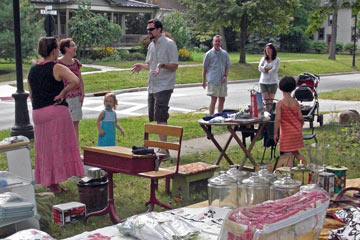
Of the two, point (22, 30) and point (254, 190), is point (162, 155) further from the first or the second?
point (22, 30)

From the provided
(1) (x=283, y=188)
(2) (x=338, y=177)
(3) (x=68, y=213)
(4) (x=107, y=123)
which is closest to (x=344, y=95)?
(4) (x=107, y=123)

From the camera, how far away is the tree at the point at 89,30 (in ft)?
111

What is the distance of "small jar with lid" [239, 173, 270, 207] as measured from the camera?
4.79m

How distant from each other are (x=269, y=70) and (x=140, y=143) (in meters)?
3.79

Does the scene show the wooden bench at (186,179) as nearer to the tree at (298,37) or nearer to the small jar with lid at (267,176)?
the small jar with lid at (267,176)

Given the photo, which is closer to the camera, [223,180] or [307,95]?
[223,180]

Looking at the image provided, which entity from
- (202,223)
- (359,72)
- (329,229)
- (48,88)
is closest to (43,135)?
(48,88)

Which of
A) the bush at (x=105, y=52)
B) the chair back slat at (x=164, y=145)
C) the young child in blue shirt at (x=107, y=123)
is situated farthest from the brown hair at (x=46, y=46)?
the bush at (x=105, y=52)

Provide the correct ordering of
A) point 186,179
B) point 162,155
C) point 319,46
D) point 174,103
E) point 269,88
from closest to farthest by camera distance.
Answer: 1. point 162,155
2. point 186,179
3. point 269,88
4. point 174,103
5. point 319,46

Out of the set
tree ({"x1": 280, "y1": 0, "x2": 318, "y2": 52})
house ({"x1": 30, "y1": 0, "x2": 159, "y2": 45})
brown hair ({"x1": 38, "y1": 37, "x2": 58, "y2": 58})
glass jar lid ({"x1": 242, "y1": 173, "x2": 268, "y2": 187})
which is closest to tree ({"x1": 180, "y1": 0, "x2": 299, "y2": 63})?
house ({"x1": 30, "y1": 0, "x2": 159, "y2": 45})

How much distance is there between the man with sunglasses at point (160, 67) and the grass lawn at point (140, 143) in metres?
1.05

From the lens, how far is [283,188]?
465 centimetres

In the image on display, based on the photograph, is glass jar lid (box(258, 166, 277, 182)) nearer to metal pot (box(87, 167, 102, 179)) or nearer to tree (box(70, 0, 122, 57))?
metal pot (box(87, 167, 102, 179))

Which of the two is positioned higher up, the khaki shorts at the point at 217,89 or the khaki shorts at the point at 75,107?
the khaki shorts at the point at 75,107
